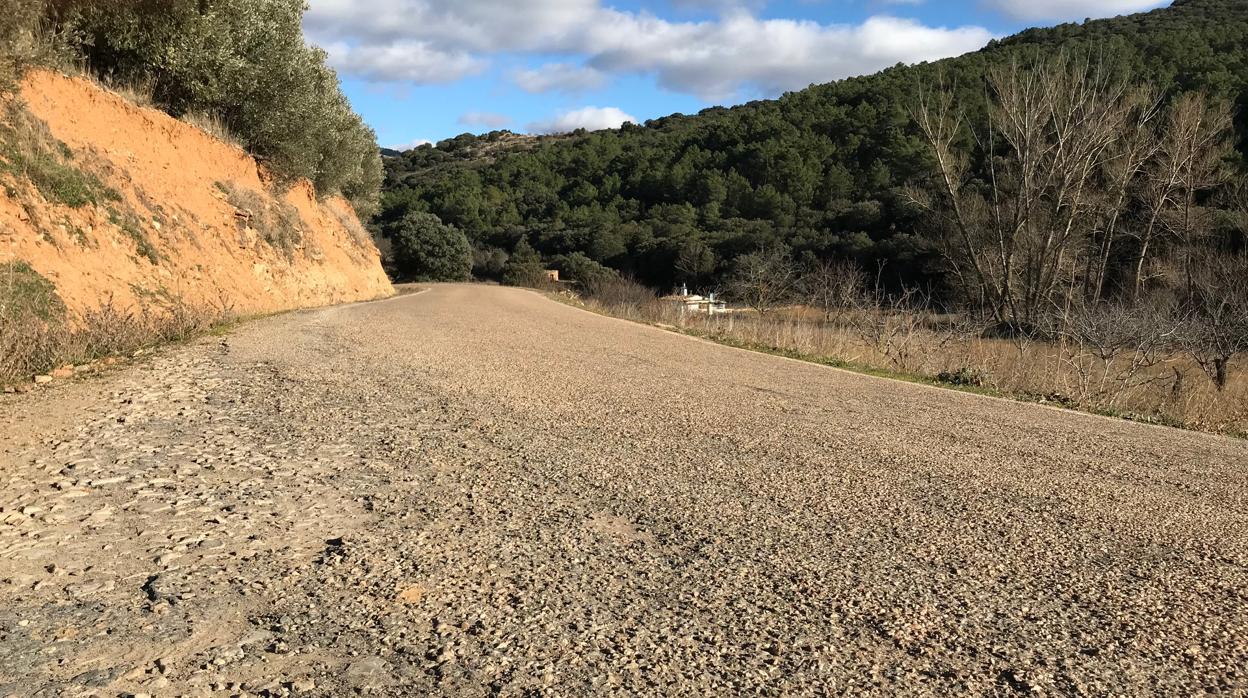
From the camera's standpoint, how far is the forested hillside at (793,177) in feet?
135

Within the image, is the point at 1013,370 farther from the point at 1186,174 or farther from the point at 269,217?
the point at 1186,174

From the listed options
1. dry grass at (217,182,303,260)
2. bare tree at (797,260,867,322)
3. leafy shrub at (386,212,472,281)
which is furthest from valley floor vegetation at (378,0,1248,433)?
dry grass at (217,182,303,260)

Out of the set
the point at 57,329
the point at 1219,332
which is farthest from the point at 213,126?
the point at 1219,332

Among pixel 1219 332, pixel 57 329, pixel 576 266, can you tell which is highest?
pixel 57 329

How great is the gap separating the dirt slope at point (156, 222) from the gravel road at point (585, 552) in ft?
16.9

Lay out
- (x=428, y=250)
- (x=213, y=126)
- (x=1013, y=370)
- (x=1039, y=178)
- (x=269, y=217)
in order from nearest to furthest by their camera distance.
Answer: (x=1013, y=370) → (x=213, y=126) → (x=269, y=217) → (x=1039, y=178) → (x=428, y=250)

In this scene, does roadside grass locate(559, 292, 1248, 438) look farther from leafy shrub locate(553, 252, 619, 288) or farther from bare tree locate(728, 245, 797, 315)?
leafy shrub locate(553, 252, 619, 288)

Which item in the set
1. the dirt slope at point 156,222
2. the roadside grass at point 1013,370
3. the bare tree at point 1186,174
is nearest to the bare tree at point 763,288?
the roadside grass at point 1013,370

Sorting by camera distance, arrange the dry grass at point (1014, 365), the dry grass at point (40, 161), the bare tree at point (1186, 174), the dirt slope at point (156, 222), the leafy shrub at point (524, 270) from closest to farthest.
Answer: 1. the dry grass at point (1014, 365)
2. the dirt slope at point (156, 222)
3. the dry grass at point (40, 161)
4. the bare tree at point (1186, 174)
5. the leafy shrub at point (524, 270)

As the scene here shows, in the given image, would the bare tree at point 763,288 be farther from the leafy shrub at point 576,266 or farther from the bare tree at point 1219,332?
the leafy shrub at point 576,266

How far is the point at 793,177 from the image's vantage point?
192 feet

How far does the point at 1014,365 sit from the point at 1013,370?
38cm

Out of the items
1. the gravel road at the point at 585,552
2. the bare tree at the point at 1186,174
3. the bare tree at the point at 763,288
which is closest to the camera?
the gravel road at the point at 585,552

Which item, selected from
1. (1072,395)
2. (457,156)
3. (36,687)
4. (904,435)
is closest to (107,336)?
(36,687)
